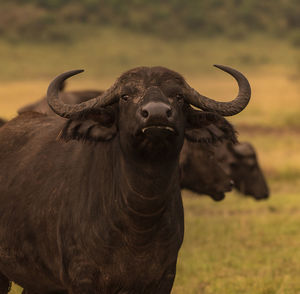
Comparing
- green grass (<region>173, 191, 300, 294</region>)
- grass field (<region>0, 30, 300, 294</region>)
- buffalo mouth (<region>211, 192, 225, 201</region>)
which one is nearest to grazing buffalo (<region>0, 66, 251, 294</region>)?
grass field (<region>0, 30, 300, 294</region>)

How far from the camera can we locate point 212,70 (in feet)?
241

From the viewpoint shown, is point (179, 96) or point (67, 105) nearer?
point (179, 96)

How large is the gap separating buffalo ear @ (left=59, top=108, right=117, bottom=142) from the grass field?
380 centimetres

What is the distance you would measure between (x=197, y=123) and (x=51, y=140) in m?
1.39

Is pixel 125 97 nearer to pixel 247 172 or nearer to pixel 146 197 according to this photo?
pixel 146 197

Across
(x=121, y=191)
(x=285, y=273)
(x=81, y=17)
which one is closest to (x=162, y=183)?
(x=121, y=191)

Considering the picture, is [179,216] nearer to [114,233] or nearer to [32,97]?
[114,233]

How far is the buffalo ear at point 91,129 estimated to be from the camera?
5137 millimetres

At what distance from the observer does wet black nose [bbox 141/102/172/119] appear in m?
4.31

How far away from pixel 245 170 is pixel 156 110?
951 centimetres

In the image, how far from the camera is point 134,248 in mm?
5082

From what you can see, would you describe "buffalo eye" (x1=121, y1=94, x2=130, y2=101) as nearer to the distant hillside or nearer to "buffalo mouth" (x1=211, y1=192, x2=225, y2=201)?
"buffalo mouth" (x1=211, y1=192, x2=225, y2=201)

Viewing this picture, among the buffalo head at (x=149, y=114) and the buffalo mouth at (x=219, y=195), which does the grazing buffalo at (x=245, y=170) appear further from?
the buffalo head at (x=149, y=114)

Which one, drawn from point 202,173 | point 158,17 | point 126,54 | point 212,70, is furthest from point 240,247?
point 158,17
